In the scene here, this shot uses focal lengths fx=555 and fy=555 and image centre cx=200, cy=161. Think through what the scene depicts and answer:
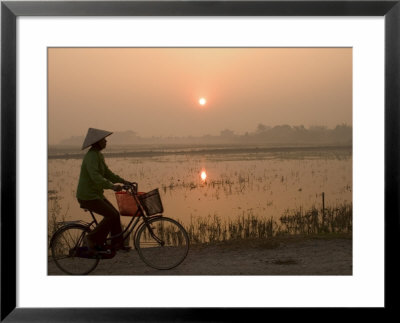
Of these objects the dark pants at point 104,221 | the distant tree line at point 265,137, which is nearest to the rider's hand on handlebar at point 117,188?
the dark pants at point 104,221

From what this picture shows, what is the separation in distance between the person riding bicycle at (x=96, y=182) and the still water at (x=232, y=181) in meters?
0.05

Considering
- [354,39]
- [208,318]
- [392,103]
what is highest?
[354,39]

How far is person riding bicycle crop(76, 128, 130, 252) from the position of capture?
4.26m

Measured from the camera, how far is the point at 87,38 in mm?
4148

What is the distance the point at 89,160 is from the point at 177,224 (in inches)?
33.8

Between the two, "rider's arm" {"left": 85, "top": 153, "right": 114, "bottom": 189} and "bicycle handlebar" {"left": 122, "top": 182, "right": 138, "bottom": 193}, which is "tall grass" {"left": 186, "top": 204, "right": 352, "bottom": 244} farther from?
"rider's arm" {"left": 85, "top": 153, "right": 114, "bottom": 189}

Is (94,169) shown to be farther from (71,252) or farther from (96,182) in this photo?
(71,252)

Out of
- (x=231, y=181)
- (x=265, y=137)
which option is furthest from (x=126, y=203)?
(x=265, y=137)

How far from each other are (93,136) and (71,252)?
946mm

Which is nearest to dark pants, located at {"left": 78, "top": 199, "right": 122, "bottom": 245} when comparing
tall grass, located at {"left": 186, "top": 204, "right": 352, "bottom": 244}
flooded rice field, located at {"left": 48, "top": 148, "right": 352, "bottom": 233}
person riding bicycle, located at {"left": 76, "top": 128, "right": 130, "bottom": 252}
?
person riding bicycle, located at {"left": 76, "top": 128, "right": 130, "bottom": 252}

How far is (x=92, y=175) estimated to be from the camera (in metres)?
4.25

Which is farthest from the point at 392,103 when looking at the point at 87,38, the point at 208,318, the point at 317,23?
the point at 87,38

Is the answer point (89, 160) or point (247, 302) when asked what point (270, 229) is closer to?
point (247, 302)

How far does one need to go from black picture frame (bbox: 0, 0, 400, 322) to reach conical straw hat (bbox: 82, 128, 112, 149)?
0.53m
